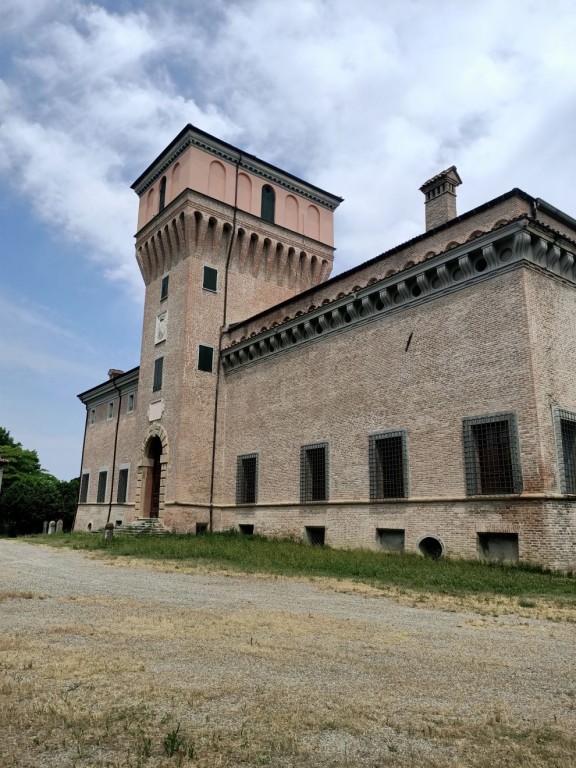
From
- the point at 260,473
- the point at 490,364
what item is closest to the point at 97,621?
the point at 490,364

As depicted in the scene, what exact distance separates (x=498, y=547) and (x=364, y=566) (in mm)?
3451

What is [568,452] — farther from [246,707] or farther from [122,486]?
[122,486]

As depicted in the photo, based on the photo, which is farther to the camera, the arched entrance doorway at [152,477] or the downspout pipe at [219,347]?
the arched entrance doorway at [152,477]

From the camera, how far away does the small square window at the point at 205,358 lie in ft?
85.9

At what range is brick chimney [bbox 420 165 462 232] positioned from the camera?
67.5 feet

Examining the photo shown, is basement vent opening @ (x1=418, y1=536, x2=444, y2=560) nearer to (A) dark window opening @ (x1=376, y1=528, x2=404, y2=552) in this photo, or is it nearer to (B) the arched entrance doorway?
(A) dark window opening @ (x1=376, y1=528, x2=404, y2=552)

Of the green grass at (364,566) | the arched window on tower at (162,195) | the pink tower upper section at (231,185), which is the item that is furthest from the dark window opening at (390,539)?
the arched window on tower at (162,195)

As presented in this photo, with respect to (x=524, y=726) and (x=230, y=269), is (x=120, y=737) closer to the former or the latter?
(x=524, y=726)

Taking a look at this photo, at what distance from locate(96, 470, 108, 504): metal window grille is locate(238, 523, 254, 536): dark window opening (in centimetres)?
1454

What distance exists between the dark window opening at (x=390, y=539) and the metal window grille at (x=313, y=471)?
3049mm

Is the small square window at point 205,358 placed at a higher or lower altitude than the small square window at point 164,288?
lower

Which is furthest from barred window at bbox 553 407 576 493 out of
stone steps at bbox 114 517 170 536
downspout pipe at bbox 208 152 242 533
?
stone steps at bbox 114 517 170 536

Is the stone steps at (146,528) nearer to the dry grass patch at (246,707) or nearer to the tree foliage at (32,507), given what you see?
the dry grass patch at (246,707)

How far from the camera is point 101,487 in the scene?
119ft
